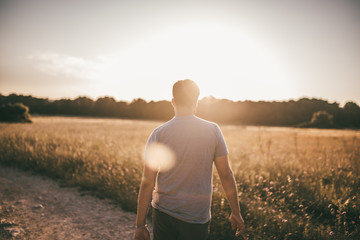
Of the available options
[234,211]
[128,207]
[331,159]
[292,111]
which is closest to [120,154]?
[128,207]

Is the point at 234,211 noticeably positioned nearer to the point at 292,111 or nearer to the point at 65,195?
the point at 65,195

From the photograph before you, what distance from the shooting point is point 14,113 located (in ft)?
123

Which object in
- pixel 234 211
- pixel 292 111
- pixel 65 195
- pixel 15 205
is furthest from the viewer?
pixel 292 111

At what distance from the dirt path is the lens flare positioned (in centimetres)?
236

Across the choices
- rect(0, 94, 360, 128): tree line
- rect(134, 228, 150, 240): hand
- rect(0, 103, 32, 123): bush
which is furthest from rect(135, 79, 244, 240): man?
rect(0, 103, 32, 123): bush

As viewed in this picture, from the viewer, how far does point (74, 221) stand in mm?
3764

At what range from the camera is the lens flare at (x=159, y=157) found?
1.71m

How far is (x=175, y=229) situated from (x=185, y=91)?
1204 millimetres

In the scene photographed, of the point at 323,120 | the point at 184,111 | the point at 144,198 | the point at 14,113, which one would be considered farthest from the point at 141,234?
the point at 14,113

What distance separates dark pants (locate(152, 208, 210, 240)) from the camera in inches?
65.9

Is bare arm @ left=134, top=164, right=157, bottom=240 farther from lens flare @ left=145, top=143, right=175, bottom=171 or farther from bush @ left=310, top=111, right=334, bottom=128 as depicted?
bush @ left=310, top=111, right=334, bottom=128

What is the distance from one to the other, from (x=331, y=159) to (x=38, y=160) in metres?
10.1

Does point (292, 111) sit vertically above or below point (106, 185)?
above

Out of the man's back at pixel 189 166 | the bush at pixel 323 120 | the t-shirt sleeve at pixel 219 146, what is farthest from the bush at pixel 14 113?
the bush at pixel 323 120
